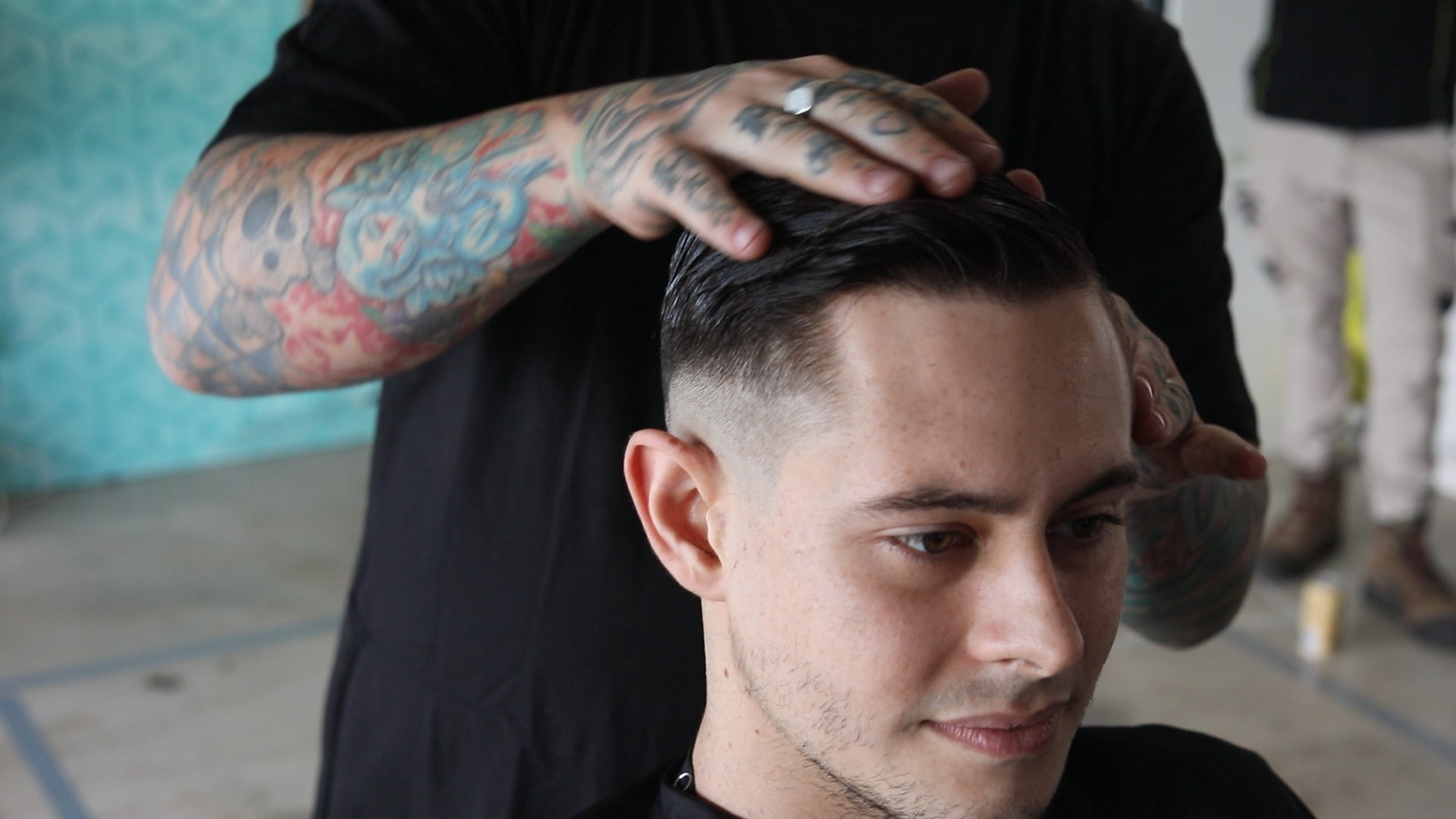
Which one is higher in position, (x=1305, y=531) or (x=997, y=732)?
(x=997, y=732)

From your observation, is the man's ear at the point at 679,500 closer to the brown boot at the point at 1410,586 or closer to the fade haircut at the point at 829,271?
the fade haircut at the point at 829,271

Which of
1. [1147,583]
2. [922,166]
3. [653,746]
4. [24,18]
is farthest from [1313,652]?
[24,18]

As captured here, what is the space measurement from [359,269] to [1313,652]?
3322 mm

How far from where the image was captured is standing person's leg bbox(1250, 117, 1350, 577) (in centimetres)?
404

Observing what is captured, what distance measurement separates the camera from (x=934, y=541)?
3.45 ft

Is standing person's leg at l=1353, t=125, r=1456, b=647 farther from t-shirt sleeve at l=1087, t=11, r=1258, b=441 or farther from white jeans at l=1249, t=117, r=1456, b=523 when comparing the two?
t-shirt sleeve at l=1087, t=11, r=1258, b=441

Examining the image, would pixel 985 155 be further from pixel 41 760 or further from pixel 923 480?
pixel 41 760

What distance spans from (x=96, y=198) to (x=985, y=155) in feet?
15.0

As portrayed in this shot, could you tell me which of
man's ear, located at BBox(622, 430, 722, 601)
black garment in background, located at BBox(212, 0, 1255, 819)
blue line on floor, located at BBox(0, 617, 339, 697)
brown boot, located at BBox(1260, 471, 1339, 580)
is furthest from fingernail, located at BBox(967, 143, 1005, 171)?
brown boot, located at BBox(1260, 471, 1339, 580)

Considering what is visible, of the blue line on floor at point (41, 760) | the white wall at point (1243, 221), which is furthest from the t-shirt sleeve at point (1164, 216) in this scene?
the white wall at point (1243, 221)

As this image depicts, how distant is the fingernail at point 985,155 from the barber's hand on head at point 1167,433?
29cm

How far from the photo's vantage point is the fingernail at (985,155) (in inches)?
36.3

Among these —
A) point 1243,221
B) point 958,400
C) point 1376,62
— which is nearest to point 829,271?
point 958,400

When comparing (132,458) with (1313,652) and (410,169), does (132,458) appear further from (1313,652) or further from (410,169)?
(410,169)
